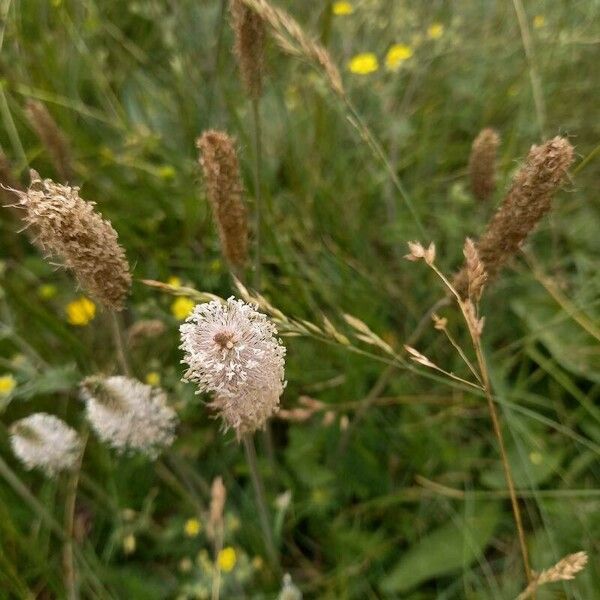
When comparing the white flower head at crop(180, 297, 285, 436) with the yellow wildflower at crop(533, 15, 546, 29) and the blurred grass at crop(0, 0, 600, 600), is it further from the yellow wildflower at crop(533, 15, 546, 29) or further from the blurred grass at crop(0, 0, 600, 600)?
the yellow wildflower at crop(533, 15, 546, 29)

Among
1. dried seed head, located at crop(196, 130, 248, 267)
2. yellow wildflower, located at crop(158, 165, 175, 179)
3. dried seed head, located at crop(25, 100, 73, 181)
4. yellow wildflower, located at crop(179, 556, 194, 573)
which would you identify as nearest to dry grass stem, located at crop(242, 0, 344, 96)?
dried seed head, located at crop(196, 130, 248, 267)

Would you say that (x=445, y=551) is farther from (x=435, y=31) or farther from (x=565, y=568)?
(x=435, y=31)

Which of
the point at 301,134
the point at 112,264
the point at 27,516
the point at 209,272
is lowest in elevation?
the point at 27,516

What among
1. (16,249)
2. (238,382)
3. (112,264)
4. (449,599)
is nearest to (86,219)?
(112,264)

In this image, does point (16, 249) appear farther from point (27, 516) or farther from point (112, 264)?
point (112, 264)

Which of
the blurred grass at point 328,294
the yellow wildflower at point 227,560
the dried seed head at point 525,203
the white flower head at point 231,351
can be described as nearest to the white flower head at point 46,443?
the blurred grass at point 328,294

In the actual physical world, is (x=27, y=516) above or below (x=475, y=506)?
above

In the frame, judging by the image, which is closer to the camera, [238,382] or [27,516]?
[238,382]

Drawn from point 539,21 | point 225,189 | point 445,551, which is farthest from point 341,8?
point 445,551
